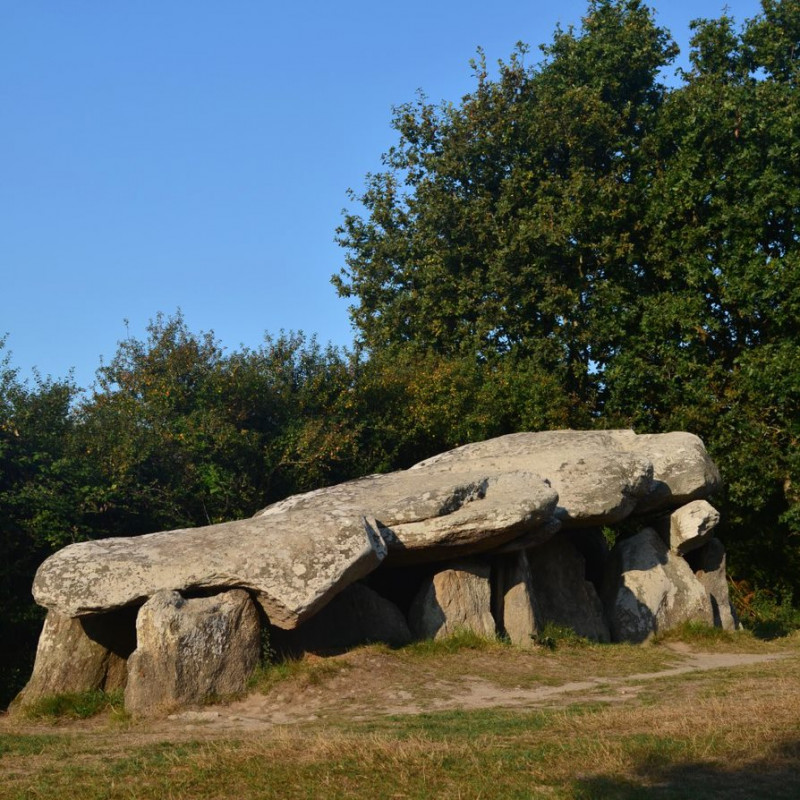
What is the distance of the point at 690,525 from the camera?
2184 centimetres

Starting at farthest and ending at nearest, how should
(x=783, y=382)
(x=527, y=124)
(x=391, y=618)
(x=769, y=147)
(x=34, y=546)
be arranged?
1. (x=527, y=124)
2. (x=769, y=147)
3. (x=783, y=382)
4. (x=34, y=546)
5. (x=391, y=618)

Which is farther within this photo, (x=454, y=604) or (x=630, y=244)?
(x=630, y=244)

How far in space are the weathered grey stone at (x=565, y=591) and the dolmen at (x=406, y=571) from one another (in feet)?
0.11

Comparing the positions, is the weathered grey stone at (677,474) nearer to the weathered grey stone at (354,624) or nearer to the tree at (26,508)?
the weathered grey stone at (354,624)

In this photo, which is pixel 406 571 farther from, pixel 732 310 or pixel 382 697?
pixel 732 310

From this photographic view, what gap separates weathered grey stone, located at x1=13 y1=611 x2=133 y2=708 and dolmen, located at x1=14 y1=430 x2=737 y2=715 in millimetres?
19

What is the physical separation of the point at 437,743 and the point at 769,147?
2236 cm

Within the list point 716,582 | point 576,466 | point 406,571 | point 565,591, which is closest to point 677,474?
point 716,582

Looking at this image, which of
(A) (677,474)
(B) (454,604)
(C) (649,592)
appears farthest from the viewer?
(A) (677,474)

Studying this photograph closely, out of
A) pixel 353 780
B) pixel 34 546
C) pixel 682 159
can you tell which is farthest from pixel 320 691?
pixel 682 159

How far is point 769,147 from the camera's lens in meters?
28.5

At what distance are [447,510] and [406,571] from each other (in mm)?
2207

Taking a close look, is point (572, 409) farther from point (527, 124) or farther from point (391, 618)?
point (391, 618)

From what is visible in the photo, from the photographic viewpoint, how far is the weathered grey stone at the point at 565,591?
20328 millimetres
